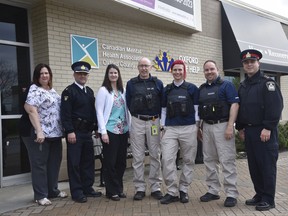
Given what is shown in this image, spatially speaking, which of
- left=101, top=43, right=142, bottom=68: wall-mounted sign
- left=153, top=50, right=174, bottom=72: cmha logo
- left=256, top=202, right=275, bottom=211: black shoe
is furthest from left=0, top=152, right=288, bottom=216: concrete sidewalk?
left=153, top=50, right=174, bottom=72: cmha logo

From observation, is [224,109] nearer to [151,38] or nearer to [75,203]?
[75,203]

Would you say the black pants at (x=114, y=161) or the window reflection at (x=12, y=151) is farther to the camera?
the window reflection at (x=12, y=151)

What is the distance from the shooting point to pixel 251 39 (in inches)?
444

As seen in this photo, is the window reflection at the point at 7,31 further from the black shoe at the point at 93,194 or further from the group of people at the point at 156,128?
the black shoe at the point at 93,194

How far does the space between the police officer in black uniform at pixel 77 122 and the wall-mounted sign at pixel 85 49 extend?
1.83m

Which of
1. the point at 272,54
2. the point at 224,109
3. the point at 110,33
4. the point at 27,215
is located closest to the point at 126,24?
the point at 110,33

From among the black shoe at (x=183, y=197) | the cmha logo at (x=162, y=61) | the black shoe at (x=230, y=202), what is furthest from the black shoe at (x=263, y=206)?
the cmha logo at (x=162, y=61)

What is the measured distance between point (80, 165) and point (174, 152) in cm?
147

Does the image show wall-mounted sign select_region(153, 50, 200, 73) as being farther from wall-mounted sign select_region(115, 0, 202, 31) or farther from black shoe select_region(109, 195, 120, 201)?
black shoe select_region(109, 195, 120, 201)

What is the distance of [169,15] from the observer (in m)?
8.49

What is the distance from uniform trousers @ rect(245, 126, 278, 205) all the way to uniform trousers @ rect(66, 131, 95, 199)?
7.55 ft

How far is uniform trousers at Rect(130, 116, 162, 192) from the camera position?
515 centimetres

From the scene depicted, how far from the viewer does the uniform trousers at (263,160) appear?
15.1 ft

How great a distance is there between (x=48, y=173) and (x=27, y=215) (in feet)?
2.68
